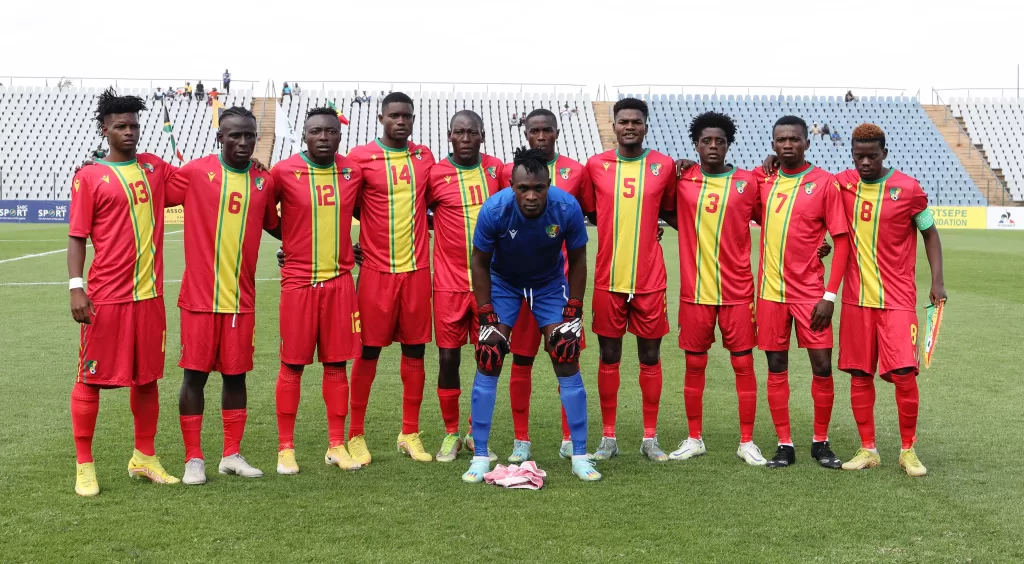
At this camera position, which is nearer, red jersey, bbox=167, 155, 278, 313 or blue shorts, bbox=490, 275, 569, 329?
red jersey, bbox=167, 155, 278, 313

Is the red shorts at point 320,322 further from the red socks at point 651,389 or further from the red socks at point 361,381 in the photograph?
the red socks at point 651,389

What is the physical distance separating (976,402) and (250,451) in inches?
214

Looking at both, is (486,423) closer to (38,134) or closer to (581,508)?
(581,508)

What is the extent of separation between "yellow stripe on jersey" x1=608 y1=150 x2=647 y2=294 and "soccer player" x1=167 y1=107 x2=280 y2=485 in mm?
2192

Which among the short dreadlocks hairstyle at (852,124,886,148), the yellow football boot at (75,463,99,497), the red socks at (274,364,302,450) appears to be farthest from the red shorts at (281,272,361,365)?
the short dreadlocks hairstyle at (852,124,886,148)

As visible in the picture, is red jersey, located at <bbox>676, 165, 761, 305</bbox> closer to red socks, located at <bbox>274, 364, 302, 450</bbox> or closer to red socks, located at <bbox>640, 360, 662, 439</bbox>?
red socks, located at <bbox>640, 360, 662, 439</bbox>

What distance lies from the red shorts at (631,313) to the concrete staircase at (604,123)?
40344mm

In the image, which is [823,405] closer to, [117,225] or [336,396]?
[336,396]

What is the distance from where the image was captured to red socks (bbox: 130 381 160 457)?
551 centimetres

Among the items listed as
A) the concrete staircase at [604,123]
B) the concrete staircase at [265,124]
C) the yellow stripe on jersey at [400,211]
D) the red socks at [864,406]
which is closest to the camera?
the red socks at [864,406]

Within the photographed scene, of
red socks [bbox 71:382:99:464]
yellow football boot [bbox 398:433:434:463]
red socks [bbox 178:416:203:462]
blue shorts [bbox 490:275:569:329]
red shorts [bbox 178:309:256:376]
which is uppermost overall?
blue shorts [bbox 490:275:569:329]

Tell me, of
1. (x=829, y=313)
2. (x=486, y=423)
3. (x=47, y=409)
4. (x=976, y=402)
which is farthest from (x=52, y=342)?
(x=976, y=402)

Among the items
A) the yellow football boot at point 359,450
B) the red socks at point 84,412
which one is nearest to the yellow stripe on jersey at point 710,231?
the yellow football boot at point 359,450

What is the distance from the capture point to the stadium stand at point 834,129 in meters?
44.9
